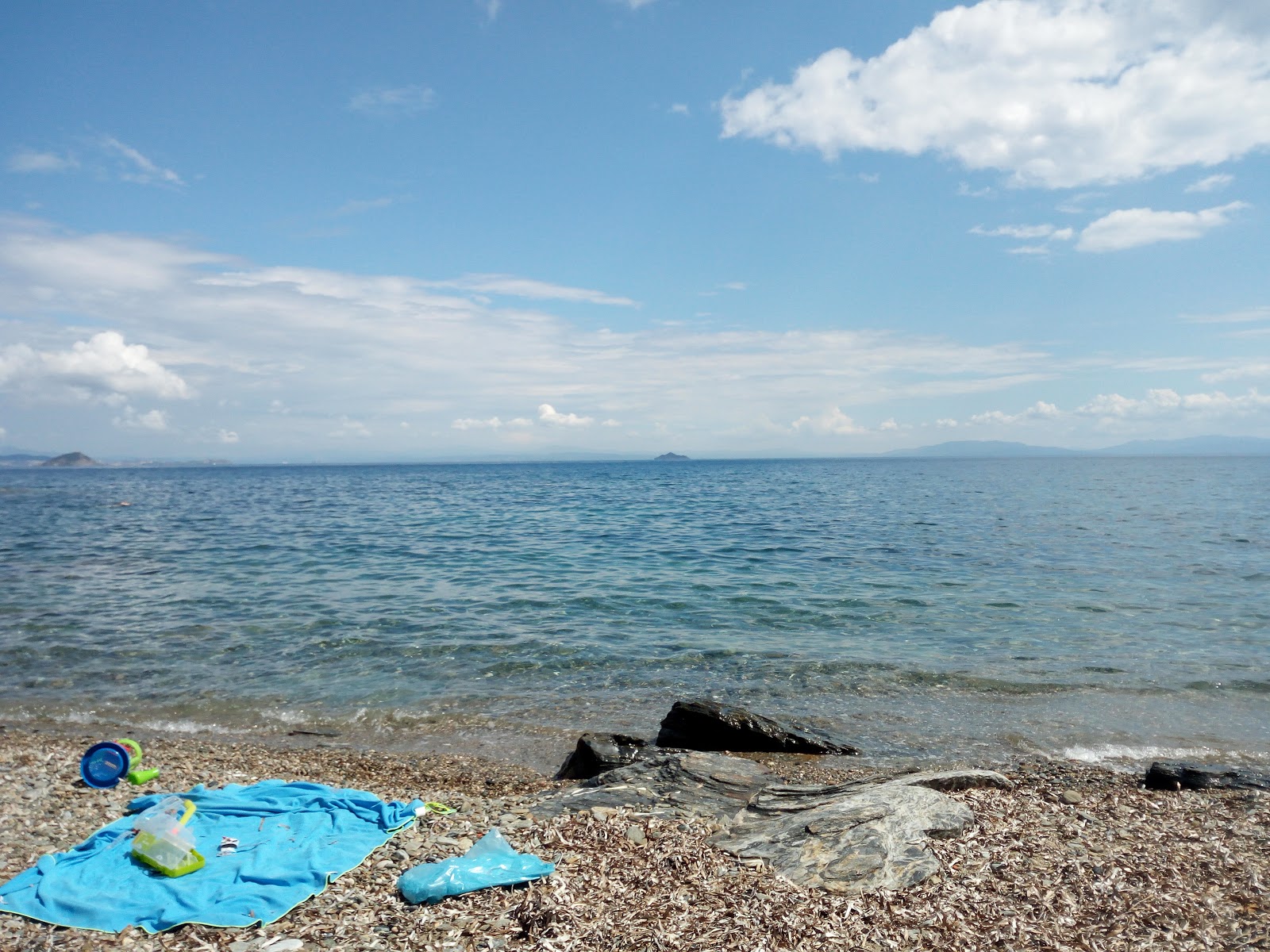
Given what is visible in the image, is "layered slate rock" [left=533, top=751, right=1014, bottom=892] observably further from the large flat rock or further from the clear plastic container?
the clear plastic container

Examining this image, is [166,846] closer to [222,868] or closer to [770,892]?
[222,868]

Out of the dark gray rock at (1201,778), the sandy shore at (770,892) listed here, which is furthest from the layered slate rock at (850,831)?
the dark gray rock at (1201,778)

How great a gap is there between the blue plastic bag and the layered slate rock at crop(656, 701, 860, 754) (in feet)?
15.9

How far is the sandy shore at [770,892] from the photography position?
5219 mm

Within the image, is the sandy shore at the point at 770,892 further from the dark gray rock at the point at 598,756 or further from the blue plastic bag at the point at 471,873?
the dark gray rock at the point at 598,756

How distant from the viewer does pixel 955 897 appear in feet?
18.7

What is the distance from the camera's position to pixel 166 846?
6449 millimetres

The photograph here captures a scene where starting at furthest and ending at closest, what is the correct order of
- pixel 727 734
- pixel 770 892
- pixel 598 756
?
pixel 727 734, pixel 598 756, pixel 770 892

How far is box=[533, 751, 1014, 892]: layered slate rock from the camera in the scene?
6.13 metres

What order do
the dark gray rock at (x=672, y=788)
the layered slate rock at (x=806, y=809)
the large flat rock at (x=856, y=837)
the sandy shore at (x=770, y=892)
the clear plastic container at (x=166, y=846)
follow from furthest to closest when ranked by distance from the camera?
1. the dark gray rock at (x=672, y=788)
2. the clear plastic container at (x=166, y=846)
3. the layered slate rock at (x=806, y=809)
4. the large flat rock at (x=856, y=837)
5. the sandy shore at (x=770, y=892)

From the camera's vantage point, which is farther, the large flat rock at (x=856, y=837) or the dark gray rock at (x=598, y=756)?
the dark gray rock at (x=598, y=756)

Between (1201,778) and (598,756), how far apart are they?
729cm

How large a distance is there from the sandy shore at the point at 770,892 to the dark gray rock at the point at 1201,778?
15.4 inches

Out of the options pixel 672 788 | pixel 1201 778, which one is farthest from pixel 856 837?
pixel 1201 778
